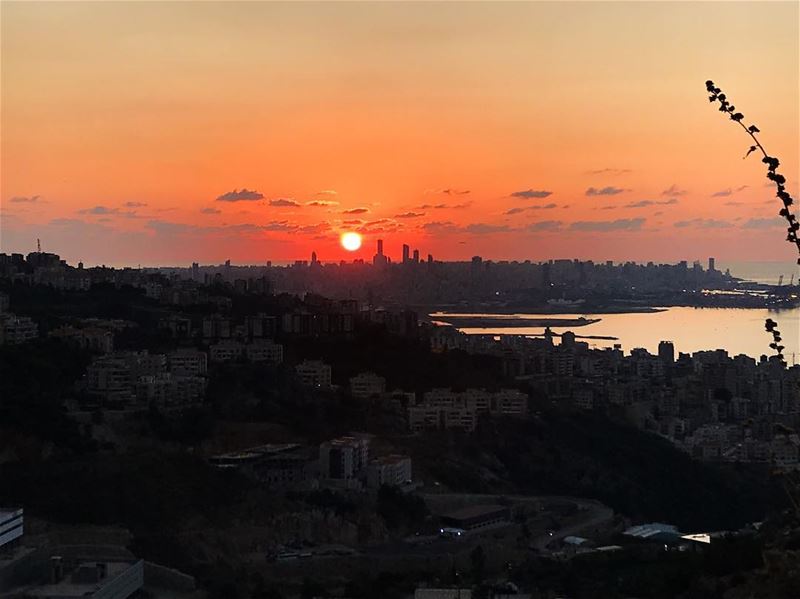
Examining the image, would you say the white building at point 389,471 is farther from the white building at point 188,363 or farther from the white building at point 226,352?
the white building at point 226,352

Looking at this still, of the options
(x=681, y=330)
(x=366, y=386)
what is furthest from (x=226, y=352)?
(x=681, y=330)

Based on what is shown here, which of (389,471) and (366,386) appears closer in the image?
(389,471)

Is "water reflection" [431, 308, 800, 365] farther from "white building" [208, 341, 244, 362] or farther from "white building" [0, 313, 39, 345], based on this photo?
"white building" [0, 313, 39, 345]

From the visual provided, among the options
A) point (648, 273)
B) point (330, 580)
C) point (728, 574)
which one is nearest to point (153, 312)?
point (330, 580)

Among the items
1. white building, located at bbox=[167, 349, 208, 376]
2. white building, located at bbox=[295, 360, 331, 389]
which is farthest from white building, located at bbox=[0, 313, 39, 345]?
white building, located at bbox=[295, 360, 331, 389]

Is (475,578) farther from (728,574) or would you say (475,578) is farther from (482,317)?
(482,317)

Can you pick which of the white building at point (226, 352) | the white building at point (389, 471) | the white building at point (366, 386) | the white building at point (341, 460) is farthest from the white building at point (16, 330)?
the white building at point (389, 471)

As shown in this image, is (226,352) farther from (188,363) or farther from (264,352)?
(188,363)
